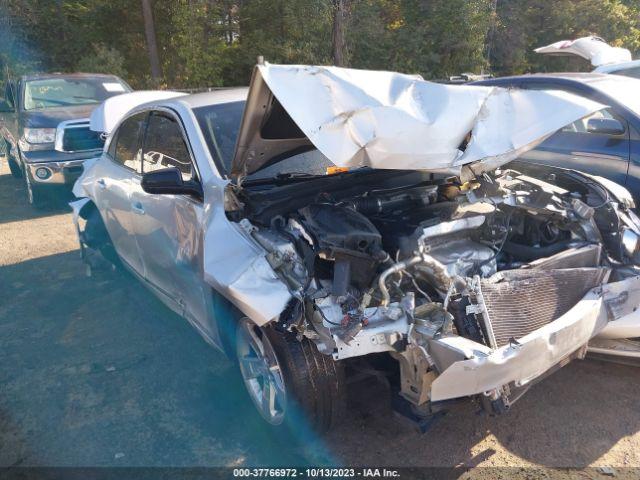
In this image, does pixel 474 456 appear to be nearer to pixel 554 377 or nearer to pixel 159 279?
pixel 554 377

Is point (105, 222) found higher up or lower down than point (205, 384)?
higher up

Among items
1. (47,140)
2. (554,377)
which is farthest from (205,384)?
(47,140)

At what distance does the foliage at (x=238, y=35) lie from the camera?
17.2 m

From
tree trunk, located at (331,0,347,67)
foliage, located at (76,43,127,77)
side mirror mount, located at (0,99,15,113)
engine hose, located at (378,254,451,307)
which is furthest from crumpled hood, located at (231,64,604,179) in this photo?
foliage, located at (76,43,127,77)

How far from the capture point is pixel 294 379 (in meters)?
2.68

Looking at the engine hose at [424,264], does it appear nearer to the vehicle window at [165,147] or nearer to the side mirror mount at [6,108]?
the vehicle window at [165,147]

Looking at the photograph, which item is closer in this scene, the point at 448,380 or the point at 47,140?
the point at 448,380

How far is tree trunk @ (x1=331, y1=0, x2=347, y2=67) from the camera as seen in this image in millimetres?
17141

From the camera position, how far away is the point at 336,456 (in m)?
2.89

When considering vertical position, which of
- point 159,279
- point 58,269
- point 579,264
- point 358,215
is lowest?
point 58,269

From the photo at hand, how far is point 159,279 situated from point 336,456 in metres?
1.90

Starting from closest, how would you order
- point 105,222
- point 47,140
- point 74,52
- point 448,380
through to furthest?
point 448,380 → point 105,222 → point 47,140 → point 74,52

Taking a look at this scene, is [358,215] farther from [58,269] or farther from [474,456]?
[58,269]

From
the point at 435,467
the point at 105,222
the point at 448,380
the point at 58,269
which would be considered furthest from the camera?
the point at 58,269
